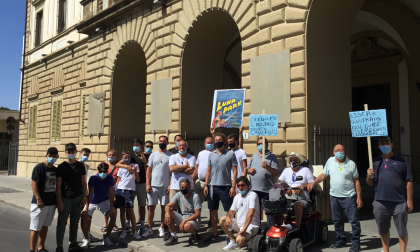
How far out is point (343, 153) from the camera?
605 cm

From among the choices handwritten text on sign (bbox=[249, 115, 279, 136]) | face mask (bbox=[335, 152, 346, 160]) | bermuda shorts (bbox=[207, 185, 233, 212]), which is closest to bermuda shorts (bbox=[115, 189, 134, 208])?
bermuda shorts (bbox=[207, 185, 233, 212])

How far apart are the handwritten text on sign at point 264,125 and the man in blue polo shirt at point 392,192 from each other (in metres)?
2.08

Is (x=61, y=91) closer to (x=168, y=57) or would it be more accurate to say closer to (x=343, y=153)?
(x=168, y=57)

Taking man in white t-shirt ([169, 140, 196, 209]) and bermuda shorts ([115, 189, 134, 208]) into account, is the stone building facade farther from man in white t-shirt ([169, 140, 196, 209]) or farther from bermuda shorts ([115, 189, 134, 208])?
bermuda shorts ([115, 189, 134, 208])

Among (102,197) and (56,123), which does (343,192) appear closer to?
(102,197)

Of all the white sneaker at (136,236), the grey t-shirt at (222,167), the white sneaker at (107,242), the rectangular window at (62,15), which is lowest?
the white sneaker at (107,242)

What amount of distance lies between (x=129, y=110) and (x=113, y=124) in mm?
960

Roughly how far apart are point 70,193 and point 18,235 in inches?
109

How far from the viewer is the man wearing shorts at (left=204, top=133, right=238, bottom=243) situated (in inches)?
267

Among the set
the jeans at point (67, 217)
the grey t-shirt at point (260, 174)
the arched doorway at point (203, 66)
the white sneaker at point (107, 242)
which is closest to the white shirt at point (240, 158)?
Answer: the grey t-shirt at point (260, 174)

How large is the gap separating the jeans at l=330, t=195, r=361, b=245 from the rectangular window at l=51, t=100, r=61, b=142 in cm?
1658

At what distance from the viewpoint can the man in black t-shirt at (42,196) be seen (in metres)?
5.86

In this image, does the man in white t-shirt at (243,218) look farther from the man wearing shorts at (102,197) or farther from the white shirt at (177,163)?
the man wearing shorts at (102,197)

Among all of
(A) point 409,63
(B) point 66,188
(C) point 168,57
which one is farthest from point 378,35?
(B) point 66,188
